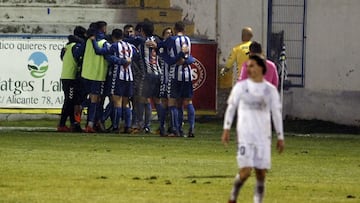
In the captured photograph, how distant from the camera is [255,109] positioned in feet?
50.3

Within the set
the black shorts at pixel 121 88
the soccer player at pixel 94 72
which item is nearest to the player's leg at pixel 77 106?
the soccer player at pixel 94 72

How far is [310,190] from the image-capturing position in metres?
18.4

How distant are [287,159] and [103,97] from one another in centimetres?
720

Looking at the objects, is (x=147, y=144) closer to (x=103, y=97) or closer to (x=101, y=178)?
(x=103, y=97)

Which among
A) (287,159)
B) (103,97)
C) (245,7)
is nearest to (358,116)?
(245,7)

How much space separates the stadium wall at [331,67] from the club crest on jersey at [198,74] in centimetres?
240

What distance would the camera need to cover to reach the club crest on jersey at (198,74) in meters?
33.5

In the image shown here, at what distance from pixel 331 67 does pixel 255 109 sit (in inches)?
772

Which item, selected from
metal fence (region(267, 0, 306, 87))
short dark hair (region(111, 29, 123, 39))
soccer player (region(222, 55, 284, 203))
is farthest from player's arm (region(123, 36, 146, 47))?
soccer player (region(222, 55, 284, 203))

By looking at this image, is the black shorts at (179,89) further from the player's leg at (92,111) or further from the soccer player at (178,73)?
the player's leg at (92,111)

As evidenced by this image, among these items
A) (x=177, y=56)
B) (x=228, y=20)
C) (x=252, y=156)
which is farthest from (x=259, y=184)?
(x=228, y=20)

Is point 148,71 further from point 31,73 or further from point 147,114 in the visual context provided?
point 31,73

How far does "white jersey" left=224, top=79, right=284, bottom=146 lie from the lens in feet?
50.0

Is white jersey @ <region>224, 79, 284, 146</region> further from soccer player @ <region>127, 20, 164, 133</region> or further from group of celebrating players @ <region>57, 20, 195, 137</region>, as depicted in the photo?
soccer player @ <region>127, 20, 164, 133</region>
